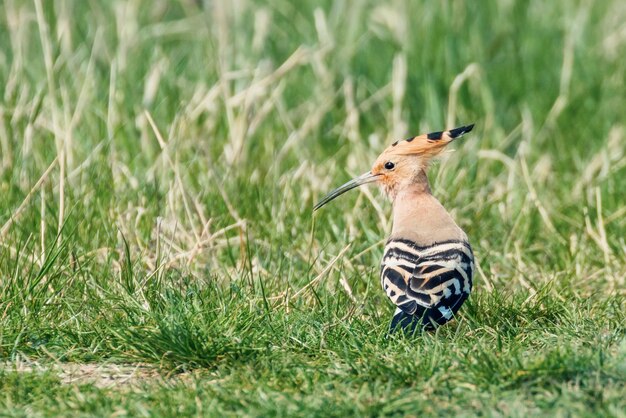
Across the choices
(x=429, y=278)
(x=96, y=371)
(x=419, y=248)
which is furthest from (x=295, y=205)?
(x=96, y=371)

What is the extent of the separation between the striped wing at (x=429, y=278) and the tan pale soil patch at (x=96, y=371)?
84 centimetres

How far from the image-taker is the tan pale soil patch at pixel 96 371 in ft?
11.4

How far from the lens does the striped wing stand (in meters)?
3.81

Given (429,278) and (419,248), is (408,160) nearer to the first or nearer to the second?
(419,248)

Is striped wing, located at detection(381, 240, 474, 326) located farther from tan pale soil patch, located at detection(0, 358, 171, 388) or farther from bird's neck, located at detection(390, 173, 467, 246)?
tan pale soil patch, located at detection(0, 358, 171, 388)

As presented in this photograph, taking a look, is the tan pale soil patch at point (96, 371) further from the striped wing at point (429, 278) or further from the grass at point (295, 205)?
the striped wing at point (429, 278)

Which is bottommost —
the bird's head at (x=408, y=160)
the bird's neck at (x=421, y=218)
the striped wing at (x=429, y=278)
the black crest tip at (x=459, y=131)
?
the striped wing at (x=429, y=278)

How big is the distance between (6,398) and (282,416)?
0.84 meters

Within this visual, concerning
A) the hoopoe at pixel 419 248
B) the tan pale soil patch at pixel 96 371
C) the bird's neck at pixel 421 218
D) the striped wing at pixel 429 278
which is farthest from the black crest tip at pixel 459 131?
the tan pale soil patch at pixel 96 371

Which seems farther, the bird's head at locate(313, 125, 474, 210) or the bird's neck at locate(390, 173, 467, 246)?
the bird's head at locate(313, 125, 474, 210)

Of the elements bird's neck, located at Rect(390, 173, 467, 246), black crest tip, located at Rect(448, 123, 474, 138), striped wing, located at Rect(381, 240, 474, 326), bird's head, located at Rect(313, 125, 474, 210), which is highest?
black crest tip, located at Rect(448, 123, 474, 138)

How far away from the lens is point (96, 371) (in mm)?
3586

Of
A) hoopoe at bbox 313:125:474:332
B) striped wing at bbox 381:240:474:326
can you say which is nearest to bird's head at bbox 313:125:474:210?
hoopoe at bbox 313:125:474:332

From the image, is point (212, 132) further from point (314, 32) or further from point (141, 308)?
point (141, 308)
